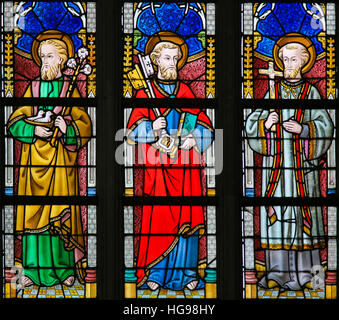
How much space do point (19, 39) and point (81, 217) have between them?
2.10 m

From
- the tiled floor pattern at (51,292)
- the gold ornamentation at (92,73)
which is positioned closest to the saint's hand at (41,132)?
the gold ornamentation at (92,73)

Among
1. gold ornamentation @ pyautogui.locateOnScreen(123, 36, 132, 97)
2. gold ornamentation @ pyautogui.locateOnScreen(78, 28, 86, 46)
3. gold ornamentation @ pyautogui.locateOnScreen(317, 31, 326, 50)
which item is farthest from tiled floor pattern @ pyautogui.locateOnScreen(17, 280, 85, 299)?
gold ornamentation @ pyautogui.locateOnScreen(317, 31, 326, 50)

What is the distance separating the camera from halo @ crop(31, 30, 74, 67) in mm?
9273

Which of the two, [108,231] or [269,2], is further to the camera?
[269,2]

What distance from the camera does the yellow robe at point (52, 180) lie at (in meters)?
9.02

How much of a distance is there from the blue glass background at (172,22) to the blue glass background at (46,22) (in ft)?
2.39

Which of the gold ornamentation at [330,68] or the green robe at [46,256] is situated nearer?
the green robe at [46,256]

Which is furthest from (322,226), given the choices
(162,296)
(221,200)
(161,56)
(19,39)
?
(19,39)

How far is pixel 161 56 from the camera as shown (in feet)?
30.6

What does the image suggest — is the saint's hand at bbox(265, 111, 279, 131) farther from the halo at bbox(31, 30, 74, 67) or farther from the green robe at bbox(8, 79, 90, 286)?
the green robe at bbox(8, 79, 90, 286)

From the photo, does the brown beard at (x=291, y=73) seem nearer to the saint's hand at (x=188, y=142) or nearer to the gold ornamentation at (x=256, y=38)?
the gold ornamentation at (x=256, y=38)
